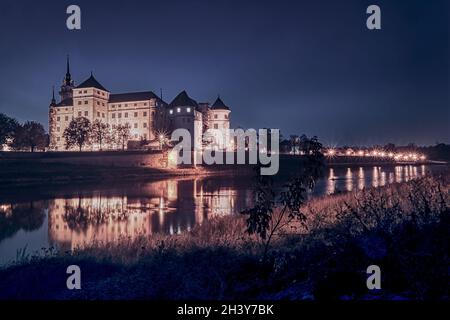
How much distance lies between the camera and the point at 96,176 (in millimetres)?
45781

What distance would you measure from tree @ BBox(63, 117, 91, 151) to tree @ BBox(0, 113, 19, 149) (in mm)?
13446

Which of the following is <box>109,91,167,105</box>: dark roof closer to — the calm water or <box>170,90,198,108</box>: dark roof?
<box>170,90,198,108</box>: dark roof

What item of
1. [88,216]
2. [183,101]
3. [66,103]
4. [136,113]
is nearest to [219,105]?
[183,101]

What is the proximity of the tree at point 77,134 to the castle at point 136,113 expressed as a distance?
13584mm

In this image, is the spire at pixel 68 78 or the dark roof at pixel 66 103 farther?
the spire at pixel 68 78

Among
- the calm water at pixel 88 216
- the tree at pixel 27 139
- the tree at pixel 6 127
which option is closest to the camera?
the calm water at pixel 88 216

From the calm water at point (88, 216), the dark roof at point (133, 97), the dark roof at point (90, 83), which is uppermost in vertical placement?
the dark roof at point (90, 83)

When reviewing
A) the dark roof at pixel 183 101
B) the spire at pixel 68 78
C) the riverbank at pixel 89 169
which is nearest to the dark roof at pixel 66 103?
the spire at pixel 68 78

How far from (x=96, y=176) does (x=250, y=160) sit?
34.8m

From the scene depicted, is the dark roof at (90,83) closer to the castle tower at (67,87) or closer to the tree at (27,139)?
the castle tower at (67,87)

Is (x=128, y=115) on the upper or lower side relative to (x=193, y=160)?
upper

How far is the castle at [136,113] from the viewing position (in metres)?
A: 89.1

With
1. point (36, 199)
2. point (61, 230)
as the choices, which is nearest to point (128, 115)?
point (36, 199)

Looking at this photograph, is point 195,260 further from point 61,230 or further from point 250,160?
point 250,160
